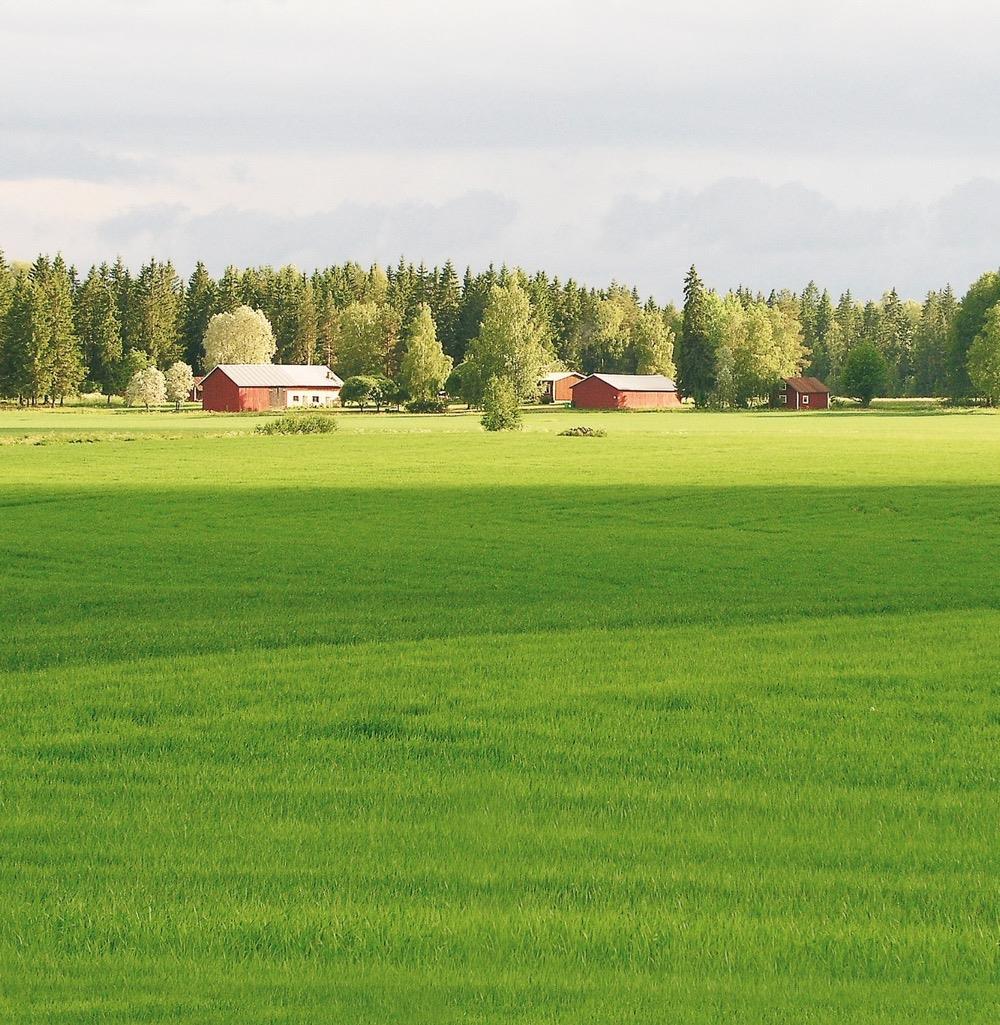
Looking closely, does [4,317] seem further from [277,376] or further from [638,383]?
[638,383]

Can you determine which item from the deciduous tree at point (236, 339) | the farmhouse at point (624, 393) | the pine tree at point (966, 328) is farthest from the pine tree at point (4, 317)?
the pine tree at point (966, 328)

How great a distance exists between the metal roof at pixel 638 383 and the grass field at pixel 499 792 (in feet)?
436

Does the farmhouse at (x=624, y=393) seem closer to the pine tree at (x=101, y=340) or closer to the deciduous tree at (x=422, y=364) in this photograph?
the deciduous tree at (x=422, y=364)

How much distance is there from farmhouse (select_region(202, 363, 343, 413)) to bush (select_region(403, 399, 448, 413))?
15703mm

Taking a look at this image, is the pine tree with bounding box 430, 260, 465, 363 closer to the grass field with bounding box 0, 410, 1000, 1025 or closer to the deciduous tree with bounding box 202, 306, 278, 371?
the deciduous tree with bounding box 202, 306, 278, 371

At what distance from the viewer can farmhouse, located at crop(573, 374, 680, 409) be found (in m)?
158

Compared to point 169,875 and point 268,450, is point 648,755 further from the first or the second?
point 268,450

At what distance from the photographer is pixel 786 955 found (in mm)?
6863

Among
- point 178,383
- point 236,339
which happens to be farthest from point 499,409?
point 236,339

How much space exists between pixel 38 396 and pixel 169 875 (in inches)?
5684

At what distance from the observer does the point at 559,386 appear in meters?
176

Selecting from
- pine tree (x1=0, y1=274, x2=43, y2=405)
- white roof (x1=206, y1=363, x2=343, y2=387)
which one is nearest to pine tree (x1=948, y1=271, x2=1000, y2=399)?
white roof (x1=206, y1=363, x2=343, y2=387)

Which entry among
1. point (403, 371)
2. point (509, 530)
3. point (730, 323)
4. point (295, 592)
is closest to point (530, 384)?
point (403, 371)

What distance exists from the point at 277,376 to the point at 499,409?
221 ft
